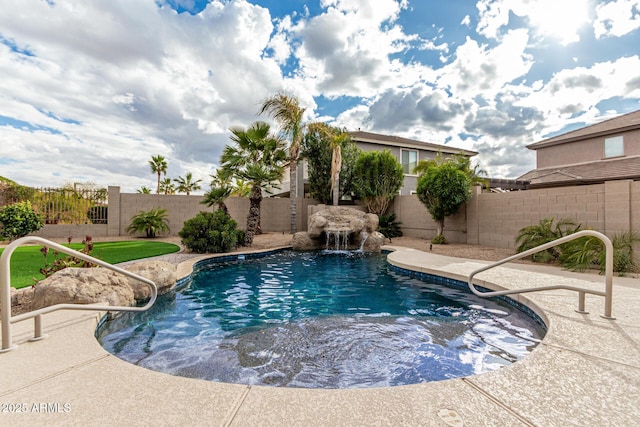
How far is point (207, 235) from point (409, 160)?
17764 millimetres

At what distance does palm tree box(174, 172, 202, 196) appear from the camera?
105 ft

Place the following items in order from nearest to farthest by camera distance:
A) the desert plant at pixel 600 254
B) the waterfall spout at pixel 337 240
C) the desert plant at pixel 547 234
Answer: the desert plant at pixel 600 254, the desert plant at pixel 547 234, the waterfall spout at pixel 337 240

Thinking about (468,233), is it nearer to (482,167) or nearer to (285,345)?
(482,167)

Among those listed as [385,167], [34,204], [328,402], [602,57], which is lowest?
[328,402]

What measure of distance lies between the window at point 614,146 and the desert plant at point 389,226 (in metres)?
11.8

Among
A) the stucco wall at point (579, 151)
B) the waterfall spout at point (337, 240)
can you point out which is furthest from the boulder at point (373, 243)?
the stucco wall at point (579, 151)

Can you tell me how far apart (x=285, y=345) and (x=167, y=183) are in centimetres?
3261

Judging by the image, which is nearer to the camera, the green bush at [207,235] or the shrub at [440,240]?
the green bush at [207,235]

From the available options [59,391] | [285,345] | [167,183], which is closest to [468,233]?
[285,345]

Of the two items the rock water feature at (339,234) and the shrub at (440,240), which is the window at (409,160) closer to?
the rock water feature at (339,234)

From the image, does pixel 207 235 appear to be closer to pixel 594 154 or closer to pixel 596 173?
pixel 596 173

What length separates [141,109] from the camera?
1273 centimetres

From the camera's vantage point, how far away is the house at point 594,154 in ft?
46.9

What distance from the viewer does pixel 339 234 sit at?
43.4ft
